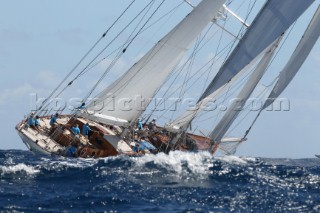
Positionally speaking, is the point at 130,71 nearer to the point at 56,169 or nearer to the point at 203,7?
the point at 203,7

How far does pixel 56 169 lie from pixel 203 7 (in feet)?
44.8

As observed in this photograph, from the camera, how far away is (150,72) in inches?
1403

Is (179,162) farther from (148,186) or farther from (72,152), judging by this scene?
(148,186)

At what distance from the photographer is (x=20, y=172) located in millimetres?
25625

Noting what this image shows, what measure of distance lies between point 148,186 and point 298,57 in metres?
18.3

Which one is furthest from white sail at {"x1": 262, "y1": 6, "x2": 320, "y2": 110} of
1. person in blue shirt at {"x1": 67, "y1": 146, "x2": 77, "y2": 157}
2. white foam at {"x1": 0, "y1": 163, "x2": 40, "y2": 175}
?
white foam at {"x1": 0, "y1": 163, "x2": 40, "y2": 175}

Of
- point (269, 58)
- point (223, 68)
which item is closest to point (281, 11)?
point (223, 68)

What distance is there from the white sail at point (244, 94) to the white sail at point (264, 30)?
730 centimetres

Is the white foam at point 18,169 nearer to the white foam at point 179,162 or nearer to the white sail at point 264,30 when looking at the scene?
the white foam at point 179,162

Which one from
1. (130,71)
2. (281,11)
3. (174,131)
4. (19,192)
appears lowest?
(19,192)

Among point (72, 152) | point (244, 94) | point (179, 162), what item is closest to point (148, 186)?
point (179, 162)

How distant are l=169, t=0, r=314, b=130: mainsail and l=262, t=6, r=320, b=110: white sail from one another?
575cm

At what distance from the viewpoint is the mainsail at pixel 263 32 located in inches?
→ 1296

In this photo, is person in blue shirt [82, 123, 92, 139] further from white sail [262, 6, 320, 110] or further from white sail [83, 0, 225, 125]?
white sail [262, 6, 320, 110]
